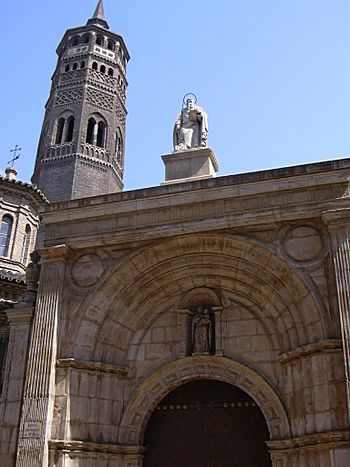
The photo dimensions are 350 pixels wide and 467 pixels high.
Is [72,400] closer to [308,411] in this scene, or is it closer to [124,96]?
[308,411]

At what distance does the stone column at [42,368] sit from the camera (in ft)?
44.2

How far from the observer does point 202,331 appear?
49.1 feet

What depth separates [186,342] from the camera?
1493 centimetres

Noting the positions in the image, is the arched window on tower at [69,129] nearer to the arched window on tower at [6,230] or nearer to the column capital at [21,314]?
the arched window on tower at [6,230]

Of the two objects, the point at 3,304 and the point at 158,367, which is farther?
the point at 3,304

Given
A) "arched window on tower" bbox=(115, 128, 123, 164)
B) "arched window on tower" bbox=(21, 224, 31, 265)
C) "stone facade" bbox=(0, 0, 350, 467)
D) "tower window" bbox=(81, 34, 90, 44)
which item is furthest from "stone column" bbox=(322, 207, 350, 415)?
"tower window" bbox=(81, 34, 90, 44)

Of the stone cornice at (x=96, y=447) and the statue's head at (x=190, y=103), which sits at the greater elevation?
the statue's head at (x=190, y=103)

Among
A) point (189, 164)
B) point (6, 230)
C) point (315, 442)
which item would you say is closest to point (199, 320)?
point (315, 442)

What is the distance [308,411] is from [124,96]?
40.0 meters

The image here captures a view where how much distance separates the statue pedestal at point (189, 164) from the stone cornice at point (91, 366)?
5362mm

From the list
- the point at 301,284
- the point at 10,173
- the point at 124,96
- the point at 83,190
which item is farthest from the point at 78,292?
the point at 124,96

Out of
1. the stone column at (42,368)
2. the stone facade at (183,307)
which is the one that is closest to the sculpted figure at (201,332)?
the stone facade at (183,307)

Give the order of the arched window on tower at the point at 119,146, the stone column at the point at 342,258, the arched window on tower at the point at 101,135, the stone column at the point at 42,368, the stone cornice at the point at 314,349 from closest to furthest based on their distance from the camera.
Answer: the stone column at the point at 342,258, the stone cornice at the point at 314,349, the stone column at the point at 42,368, the arched window on tower at the point at 101,135, the arched window on tower at the point at 119,146

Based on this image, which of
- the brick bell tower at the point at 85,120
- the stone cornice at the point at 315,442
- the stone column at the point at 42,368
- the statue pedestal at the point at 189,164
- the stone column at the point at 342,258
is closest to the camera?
the stone cornice at the point at 315,442
